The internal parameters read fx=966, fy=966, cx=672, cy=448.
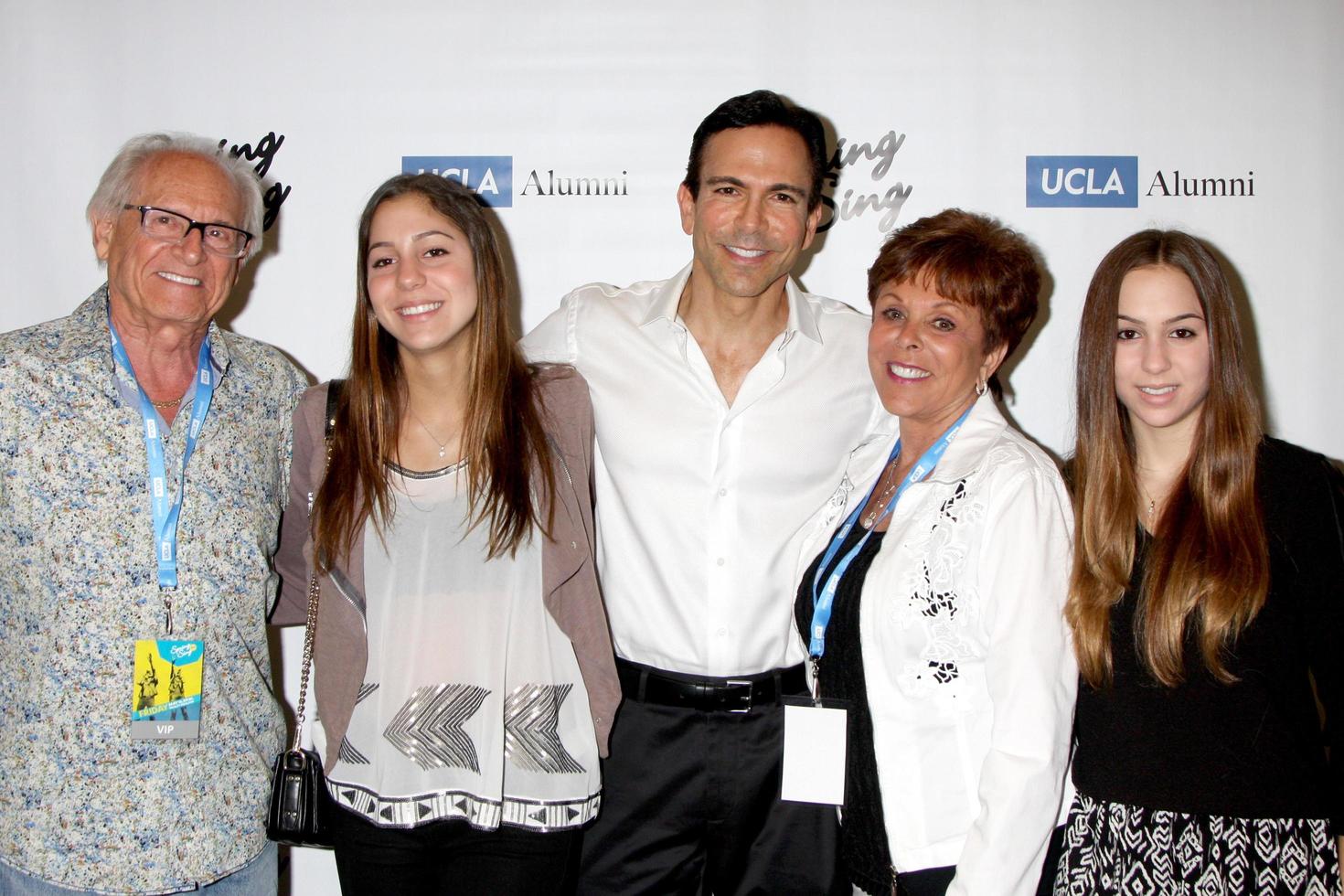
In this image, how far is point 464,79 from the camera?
2771mm

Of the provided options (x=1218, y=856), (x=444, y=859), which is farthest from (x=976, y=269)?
(x=444, y=859)

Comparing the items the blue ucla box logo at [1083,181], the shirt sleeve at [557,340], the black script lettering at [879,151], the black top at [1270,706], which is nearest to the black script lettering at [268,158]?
the shirt sleeve at [557,340]

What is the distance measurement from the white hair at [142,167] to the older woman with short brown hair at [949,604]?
1321mm

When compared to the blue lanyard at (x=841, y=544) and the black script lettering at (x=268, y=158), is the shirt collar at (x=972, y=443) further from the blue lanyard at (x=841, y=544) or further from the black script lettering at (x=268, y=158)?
the black script lettering at (x=268, y=158)

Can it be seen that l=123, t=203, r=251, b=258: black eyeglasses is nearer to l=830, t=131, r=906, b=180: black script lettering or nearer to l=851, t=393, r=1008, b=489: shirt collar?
l=851, t=393, r=1008, b=489: shirt collar

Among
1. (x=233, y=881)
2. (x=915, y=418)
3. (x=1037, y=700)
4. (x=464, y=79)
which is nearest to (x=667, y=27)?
(x=464, y=79)

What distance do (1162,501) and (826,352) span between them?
78cm

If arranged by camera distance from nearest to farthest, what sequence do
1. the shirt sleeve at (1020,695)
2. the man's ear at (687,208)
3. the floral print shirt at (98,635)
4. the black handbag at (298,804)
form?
1. the shirt sleeve at (1020,695)
2. the floral print shirt at (98,635)
3. the black handbag at (298,804)
4. the man's ear at (687,208)

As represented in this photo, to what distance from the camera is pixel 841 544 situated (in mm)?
1944

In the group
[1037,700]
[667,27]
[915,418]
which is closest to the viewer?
[1037,700]

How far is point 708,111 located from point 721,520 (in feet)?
4.27

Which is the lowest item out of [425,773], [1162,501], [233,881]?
[233,881]

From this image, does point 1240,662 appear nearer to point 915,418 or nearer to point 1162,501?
point 1162,501

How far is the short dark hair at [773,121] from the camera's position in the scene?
217cm
